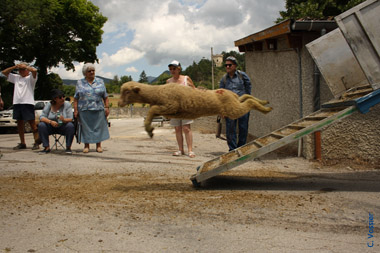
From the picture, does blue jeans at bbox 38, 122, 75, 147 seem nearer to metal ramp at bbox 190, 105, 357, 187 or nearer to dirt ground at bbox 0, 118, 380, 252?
dirt ground at bbox 0, 118, 380, 252

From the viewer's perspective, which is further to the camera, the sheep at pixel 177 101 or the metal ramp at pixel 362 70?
the metal ramp at pixel 362 70

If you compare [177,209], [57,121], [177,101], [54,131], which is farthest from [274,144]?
[54,131]

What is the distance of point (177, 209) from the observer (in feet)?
13.0

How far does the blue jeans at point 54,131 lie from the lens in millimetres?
7637

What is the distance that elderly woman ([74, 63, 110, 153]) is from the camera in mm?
7414

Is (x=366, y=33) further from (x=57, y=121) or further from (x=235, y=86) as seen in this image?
(x=57, y=121)

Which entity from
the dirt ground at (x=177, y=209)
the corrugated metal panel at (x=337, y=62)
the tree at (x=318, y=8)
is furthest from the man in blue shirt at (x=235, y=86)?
the tree at (x=318, y=8)

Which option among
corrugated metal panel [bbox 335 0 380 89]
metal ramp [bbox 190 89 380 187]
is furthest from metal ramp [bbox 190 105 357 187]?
corrugated metal panel [bbox 335 0 380 89]

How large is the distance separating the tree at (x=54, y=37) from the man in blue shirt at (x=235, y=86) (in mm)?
21485

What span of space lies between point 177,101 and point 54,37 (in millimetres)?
28272

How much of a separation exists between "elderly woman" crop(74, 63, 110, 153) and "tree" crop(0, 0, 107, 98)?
19171 mm

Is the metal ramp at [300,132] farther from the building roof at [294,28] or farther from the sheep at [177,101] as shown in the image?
the building roof at [294,28]

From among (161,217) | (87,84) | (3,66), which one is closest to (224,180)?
(161,217)

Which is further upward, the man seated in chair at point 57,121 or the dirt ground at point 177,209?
the man seated in chair at point 57,121
